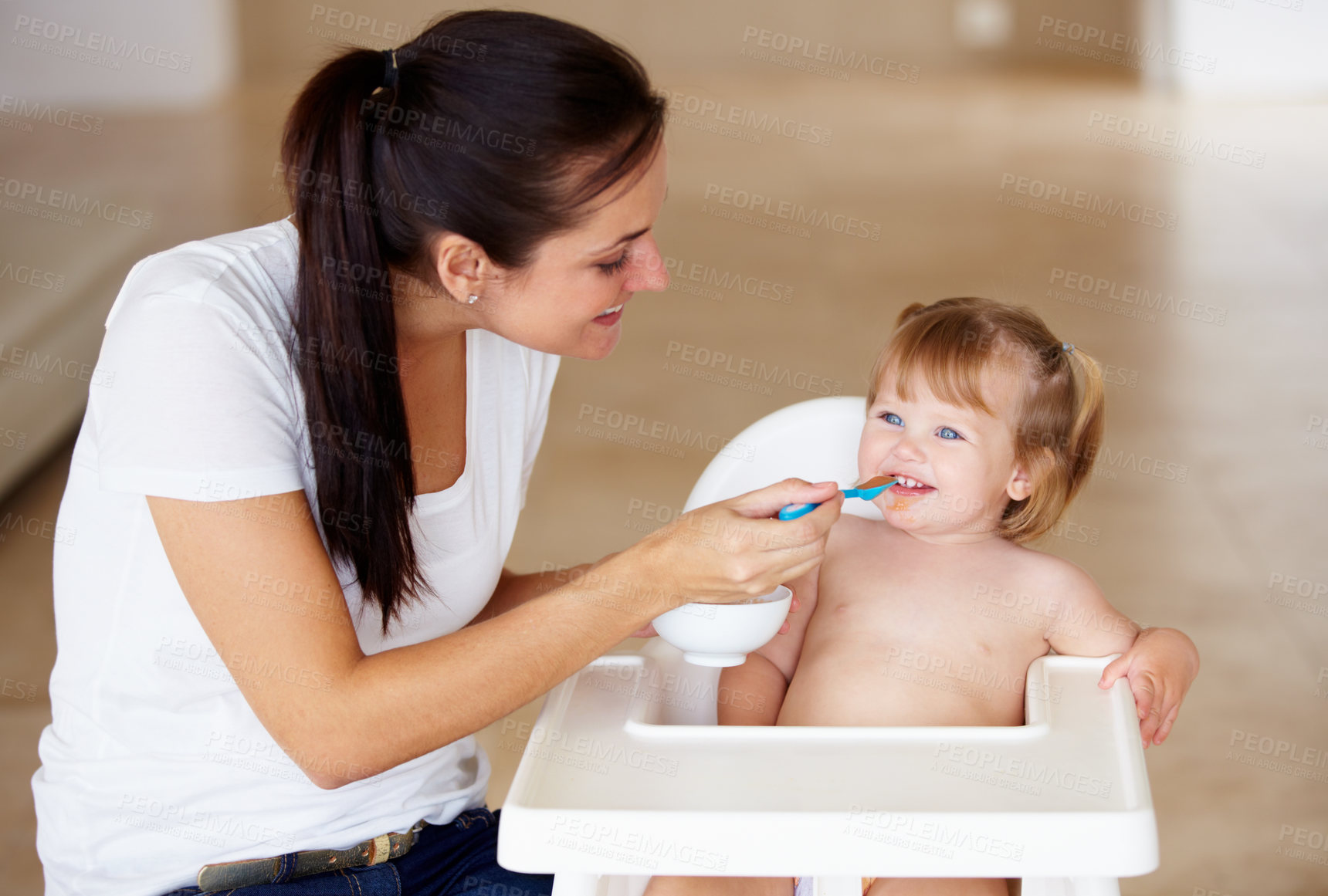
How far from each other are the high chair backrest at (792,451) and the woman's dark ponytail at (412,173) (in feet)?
1.30

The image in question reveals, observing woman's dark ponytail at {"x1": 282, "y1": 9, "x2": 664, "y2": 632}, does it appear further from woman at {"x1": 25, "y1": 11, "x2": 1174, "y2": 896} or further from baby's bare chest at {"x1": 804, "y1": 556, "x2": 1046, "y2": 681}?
baby's bare chest at {"x1": 804, "y1": 556, "x2": 1046, "y2": 681}

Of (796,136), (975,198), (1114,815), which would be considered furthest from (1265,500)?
(796,136)

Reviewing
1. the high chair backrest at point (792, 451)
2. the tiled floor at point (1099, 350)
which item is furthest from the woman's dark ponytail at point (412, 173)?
the tiled floor at point (1099, 350)

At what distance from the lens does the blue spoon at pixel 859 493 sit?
3.57ft

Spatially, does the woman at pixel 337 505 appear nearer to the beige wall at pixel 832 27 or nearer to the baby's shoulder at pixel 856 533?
the baby's shoulder at pixel 856 533

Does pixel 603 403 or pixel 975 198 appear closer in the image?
pixel 603 403

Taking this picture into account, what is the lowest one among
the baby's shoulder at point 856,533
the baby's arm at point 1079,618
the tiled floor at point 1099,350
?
the tiled floor at point 1099,350

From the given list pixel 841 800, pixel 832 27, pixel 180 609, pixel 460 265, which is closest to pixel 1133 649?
pixel 841 800

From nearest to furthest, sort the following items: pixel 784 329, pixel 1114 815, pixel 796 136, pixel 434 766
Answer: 1. pixel 1114 815
2. pixel 434 766
3. pixel 784 329
4. pixel 796 136

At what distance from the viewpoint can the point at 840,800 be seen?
3.06ft

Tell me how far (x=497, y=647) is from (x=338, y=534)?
0.69ft

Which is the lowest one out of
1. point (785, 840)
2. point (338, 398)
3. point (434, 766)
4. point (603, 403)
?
point (603, 403)

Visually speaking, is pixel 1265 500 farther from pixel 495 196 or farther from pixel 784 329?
pixel 495 196

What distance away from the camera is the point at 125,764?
1.13 metres
